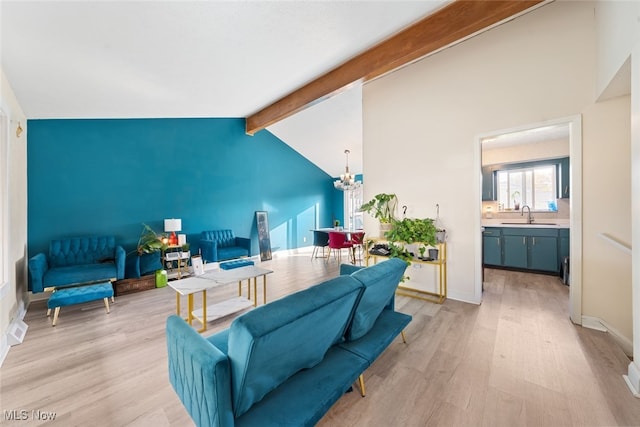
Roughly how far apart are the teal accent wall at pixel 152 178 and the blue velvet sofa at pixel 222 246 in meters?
0.21

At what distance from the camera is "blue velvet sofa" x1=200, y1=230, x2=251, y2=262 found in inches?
197

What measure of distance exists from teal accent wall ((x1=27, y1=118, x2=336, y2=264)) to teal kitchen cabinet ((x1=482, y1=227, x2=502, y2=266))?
4.96m

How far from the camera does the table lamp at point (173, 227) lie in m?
4.58

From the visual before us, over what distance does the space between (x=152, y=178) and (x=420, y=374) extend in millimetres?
5229

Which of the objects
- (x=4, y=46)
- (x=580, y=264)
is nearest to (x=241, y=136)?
(x=4, y=46)

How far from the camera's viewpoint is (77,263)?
376cm

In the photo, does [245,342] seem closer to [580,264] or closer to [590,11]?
[580,264]

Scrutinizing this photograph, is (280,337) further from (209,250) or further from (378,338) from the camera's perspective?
(209,250)

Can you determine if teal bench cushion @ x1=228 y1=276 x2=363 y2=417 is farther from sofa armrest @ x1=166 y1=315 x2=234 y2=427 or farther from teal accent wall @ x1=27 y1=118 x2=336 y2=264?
teal accent wall @ x1=27 y1=118 x2=336 y2=264

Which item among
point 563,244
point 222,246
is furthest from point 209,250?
point 563,244

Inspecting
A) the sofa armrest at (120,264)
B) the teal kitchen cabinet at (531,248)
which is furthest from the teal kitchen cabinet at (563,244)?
the sofa armrest at (120,264)

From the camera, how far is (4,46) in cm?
219

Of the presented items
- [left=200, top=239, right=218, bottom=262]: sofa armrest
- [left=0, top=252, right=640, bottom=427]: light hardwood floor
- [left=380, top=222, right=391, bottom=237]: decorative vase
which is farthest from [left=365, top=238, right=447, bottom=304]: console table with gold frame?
[left=200, top=239, right=218, bottom=262]: sofa armrest

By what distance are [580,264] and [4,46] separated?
19.6 ft
